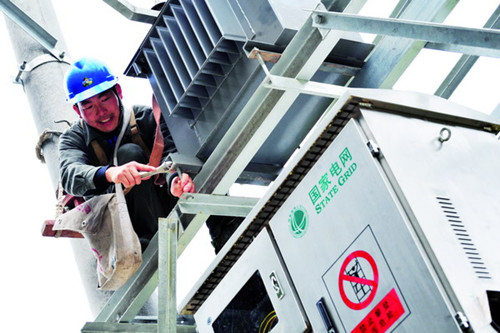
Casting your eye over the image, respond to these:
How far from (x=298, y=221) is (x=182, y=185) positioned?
1.18 m

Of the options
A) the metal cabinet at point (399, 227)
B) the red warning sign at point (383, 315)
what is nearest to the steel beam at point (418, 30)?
the metal cabinet at point (399, 227)

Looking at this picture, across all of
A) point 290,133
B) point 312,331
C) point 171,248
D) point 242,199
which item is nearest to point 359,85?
point 290,133

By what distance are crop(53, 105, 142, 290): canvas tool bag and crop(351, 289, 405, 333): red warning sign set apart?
1.77 m

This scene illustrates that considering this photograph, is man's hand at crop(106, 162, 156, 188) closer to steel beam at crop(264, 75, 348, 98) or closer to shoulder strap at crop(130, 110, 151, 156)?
shoulder strap at crop(130, 110, 151, 156)

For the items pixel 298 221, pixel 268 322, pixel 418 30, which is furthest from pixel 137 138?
pixel 418 30

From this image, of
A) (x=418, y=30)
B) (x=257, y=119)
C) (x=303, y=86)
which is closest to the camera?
(x=418, y=30)

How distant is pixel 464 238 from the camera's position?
101 inches

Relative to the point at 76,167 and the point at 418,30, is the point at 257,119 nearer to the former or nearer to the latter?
the point at 418,30

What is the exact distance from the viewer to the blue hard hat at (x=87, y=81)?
480 cm

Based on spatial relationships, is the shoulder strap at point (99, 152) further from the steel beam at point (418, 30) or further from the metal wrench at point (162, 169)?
the steel beam at point (418, 30)

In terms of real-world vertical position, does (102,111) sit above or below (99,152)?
above

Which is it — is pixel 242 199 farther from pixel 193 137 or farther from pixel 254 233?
pixel 254 233

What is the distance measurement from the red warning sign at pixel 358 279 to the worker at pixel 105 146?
A: 5.59ft

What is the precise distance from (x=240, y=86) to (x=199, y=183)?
504mm
